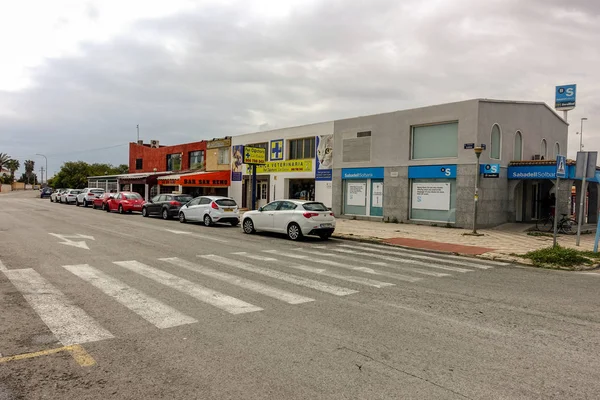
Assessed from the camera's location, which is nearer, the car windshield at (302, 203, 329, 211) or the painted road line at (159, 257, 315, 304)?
the painted road line at (159, 257, 315, 304)

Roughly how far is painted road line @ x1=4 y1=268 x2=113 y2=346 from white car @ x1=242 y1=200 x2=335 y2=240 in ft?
28.6

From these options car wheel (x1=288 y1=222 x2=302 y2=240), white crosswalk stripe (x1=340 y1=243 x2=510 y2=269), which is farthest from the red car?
white crosswalk stripe (x1=340 y1=243 x2=510 y2=269)

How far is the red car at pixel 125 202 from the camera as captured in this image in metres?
28.2

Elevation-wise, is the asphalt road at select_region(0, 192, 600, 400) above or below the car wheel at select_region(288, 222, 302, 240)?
below

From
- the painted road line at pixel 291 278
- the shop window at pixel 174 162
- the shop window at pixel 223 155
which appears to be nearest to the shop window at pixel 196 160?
the shop window at pixel 174 162

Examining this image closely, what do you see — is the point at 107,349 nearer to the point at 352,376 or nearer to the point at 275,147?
the point at 352,376

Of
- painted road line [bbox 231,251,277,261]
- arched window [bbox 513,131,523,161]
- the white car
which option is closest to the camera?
painted road line [bbox 231,251,277,261]

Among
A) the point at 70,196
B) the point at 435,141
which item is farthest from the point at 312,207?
the point at 70,196

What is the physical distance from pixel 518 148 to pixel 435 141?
472 centimetres

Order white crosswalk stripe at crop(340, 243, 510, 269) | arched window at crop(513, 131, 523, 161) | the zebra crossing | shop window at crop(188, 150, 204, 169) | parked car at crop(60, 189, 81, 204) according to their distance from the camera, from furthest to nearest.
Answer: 1. parked car at crop(60, 189, 81, 204)
2. shop window at crop(188, 150, 204, 169)
3. arched window at crop(513, 131, 523, 161)
4. white crosswalk stripe at crop(340, 243, 510, 269)
5. the zebra crossing

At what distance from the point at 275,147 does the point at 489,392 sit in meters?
28.4

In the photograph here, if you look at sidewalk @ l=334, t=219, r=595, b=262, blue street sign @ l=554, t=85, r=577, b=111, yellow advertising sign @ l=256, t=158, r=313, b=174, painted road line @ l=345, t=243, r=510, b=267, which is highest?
blue street sign @ l=554, t=85, r=577, b=111

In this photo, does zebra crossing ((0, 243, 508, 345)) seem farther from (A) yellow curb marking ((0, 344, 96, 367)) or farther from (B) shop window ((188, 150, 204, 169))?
(B) shop window ((188, 150, 204, 169))

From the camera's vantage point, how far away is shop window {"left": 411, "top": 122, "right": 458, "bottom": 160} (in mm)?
20516
